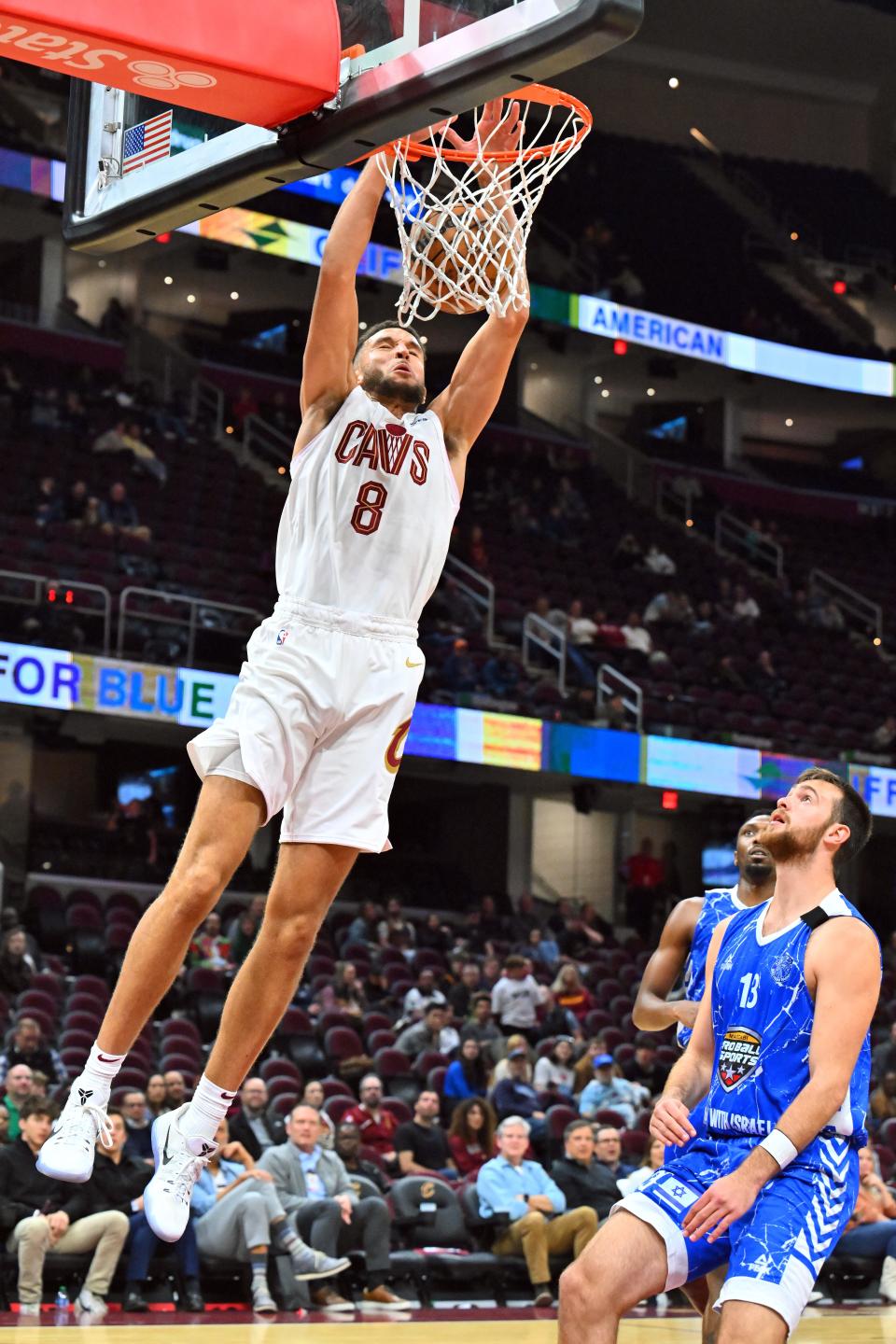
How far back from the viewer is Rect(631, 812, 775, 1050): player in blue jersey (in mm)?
6645

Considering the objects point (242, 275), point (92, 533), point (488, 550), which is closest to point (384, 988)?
point (92, 533)

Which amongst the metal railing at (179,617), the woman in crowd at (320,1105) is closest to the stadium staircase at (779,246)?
the metal railing at (179,617)

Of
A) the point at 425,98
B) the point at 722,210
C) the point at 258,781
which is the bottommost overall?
the point at 258,781

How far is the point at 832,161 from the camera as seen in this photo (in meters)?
31.8

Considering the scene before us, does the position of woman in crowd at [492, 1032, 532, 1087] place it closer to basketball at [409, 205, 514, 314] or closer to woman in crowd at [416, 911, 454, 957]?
woman in crowd at [416, 911, 454, 957]

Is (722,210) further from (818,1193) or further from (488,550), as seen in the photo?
(818,1193)

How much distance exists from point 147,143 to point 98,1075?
264cm

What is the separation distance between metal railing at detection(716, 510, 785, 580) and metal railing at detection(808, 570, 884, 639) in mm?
646

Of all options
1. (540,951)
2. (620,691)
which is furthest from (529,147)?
(620,691)

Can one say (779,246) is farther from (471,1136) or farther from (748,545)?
(471,1136)

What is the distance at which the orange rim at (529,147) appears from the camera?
17.2 ft

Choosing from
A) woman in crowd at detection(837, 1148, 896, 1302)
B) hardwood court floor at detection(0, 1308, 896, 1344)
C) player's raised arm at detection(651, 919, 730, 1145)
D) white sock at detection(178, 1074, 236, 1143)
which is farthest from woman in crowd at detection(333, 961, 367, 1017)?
white sock at detection(178, 1074, 236, 1143)

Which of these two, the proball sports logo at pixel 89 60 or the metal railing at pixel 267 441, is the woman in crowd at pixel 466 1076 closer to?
the proball sports logo at pixel 89 60

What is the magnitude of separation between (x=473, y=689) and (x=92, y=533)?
188 inches
